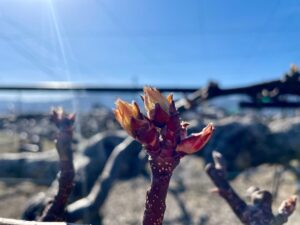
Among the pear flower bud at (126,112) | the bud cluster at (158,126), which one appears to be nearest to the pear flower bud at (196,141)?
the bud cluster at (158,126)

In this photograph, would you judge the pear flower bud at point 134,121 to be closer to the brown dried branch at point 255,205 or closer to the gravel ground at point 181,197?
the brown dried branch at point 255,205

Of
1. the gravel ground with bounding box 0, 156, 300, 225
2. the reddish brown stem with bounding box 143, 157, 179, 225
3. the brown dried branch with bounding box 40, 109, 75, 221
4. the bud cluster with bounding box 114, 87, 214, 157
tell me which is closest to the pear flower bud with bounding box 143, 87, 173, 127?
the bud cluster with bounding box 114, 87, 214, 157

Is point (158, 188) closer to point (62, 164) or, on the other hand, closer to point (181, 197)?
point (62, 164)

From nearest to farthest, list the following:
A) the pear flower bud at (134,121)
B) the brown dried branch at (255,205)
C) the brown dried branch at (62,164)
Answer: the pear flower bud at (134,121) < the brown dried branch at (255,205) < the brown dried branch at (62,164)

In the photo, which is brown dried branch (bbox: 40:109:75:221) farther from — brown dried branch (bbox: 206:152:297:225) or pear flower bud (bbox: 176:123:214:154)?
pear flower bud (bbox: 176:123:214:154)

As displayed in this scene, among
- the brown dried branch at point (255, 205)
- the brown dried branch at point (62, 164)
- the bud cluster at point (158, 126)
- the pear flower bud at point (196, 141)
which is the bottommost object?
the brown dried branch at point (255, 205)

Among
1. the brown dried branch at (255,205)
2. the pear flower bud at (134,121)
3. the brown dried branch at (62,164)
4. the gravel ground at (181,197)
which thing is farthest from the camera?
the gravel ground at (181,197)

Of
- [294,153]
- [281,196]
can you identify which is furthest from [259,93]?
[294,153]
